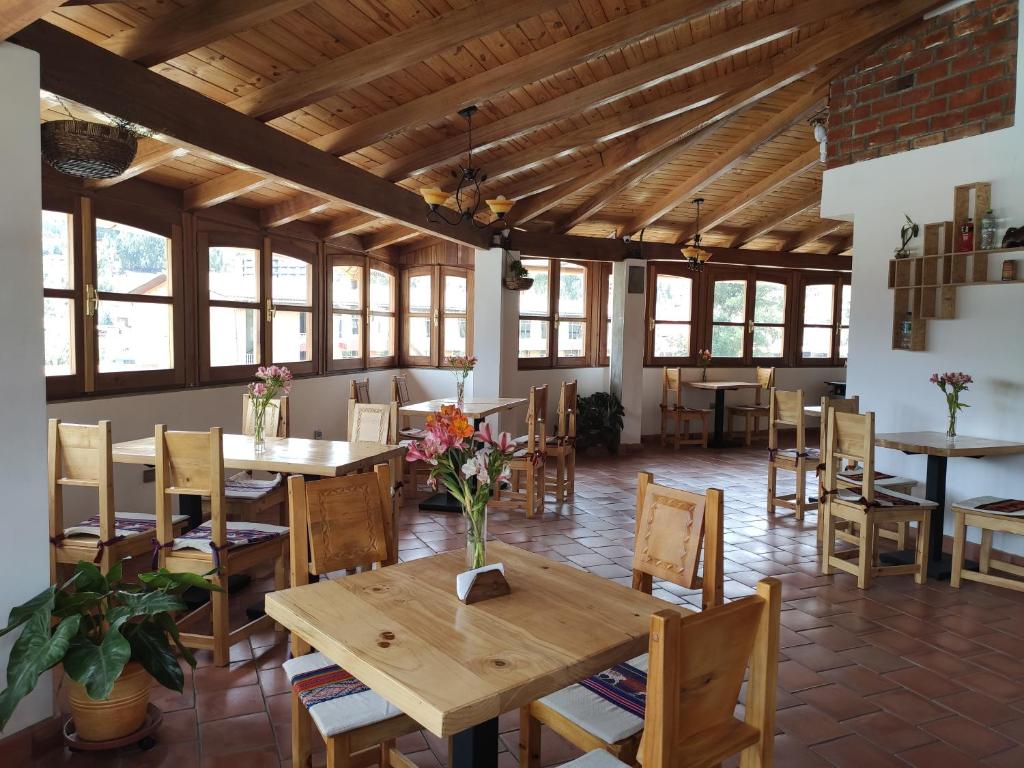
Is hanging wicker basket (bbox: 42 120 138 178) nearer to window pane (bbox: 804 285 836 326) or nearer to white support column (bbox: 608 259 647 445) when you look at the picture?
white support column (bbox: 608 259 647 445)

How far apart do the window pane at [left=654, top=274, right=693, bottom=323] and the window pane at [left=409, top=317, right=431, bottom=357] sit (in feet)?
10.5

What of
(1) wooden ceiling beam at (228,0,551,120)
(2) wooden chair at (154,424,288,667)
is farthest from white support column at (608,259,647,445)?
(2) wooden chair at (154,424,288,667)

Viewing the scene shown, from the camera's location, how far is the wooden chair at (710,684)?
130 centimetres

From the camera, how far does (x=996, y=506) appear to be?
4.24 meters

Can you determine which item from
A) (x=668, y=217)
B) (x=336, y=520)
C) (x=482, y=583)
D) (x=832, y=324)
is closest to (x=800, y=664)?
(x=482, y=583)

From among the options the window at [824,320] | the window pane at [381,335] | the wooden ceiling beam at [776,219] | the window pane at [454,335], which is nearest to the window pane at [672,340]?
the wooden ceiling beam at [776,219]

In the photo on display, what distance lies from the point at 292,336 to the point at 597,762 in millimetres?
5858

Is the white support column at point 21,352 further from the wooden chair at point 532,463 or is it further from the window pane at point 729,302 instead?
the window pane at point 729,302

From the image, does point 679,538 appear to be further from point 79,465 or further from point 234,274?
point 234,274

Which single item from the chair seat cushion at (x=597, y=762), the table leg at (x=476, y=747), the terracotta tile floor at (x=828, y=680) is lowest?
the terracotta tile floor at (x=828, y=680)

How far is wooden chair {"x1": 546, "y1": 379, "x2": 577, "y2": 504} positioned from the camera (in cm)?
620

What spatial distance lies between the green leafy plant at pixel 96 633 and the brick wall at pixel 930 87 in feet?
17.8

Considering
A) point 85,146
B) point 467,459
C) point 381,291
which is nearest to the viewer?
point 467,459

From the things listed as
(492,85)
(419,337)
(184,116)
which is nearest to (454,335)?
(419,337)
